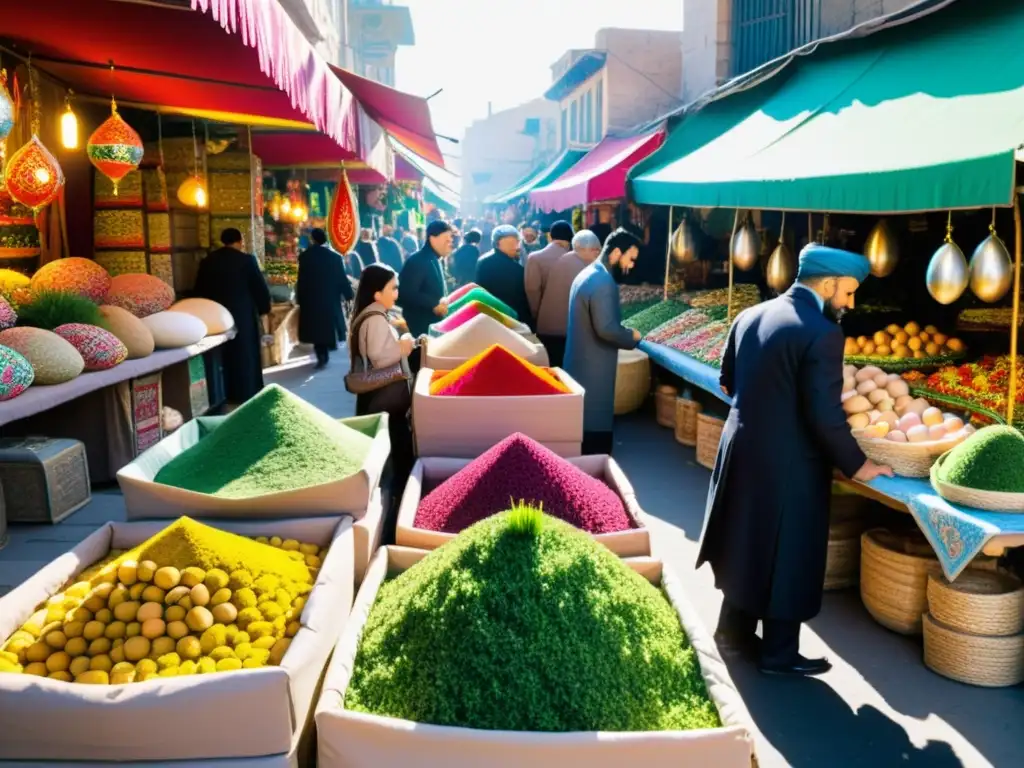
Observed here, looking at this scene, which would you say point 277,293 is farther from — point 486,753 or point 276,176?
point 486,753

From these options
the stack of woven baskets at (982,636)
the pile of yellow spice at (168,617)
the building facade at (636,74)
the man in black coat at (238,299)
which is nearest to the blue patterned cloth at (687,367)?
the stack of woven baskets at (982,636)

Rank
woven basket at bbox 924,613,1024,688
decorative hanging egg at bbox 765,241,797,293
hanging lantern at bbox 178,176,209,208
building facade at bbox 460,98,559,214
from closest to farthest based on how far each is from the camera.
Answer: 1. woven basket at bbox 924,613,1024,688
2. decorative hanging egg at bbox 765,241,797,293
3. hanging lantern at bbox 178,176,209,208
4. building facade at bbox 460,98,559,214

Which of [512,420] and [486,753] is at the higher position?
[512,420]

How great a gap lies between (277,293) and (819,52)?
6052 mm

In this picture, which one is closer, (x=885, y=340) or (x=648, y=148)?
(x=885, y=340)

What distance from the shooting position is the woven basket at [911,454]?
3121 mm

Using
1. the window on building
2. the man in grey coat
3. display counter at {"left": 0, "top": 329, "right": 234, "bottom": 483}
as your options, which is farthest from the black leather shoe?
the window on building

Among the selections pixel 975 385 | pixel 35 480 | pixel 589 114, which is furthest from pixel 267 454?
pixel 589 114

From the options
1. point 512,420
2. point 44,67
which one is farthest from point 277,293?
point 512,420

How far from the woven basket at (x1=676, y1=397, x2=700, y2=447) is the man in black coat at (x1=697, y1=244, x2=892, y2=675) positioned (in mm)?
2830

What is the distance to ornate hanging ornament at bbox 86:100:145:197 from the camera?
4.87 m

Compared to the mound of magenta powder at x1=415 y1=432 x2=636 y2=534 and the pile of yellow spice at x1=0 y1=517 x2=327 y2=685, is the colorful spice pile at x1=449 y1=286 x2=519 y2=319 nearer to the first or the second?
the mound of magenta powder at x1=415 y1=432 x2=636 y2=534

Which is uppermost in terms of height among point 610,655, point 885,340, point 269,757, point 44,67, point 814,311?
point 44,67

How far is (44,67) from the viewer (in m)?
5.46
